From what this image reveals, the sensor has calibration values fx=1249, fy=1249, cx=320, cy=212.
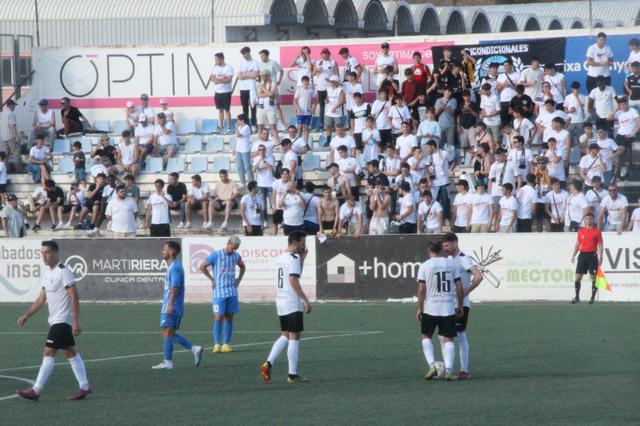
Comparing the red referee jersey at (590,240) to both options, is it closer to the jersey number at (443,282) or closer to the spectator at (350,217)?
the spectator at (350,217)

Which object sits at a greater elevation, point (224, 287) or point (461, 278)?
point (461, 278)

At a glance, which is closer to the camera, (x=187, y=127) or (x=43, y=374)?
(x=43, y=374)

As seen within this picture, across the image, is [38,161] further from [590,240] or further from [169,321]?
[169,321]

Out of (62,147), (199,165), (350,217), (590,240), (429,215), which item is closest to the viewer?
(590,240)

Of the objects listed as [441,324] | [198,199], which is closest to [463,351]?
[441,324]

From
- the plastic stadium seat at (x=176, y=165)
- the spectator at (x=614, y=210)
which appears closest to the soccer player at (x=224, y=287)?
the spectator at (x=614, y=210)

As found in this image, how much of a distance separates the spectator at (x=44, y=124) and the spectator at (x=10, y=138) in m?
0.61

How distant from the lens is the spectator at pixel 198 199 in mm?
31719

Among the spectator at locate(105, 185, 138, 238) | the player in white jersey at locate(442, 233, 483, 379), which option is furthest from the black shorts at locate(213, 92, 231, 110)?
the player in white jersey at locate(442, 233, 483, 379)

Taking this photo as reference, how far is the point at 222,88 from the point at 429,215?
8.65 metres

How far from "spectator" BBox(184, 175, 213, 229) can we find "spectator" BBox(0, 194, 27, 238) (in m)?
4.20

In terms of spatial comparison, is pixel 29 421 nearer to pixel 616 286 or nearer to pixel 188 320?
pixel 188 320

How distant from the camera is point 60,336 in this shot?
13.6 m

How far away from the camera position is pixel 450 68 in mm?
31406
